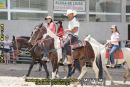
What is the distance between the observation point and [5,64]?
871 inches

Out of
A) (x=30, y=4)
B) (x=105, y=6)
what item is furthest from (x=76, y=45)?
(x=105, y=6)

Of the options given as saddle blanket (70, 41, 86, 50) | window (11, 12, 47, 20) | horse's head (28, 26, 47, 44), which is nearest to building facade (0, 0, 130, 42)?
window (11, 12, 47, 20)

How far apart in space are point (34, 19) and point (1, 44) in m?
2.76

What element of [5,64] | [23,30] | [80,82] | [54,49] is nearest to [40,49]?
[54,49]

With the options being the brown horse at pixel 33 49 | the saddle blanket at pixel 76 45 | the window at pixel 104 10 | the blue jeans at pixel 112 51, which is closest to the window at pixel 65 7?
the window at pixel 104 10

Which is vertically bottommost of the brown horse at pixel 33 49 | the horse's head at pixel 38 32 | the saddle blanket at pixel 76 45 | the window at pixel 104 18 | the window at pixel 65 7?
the brown horse at pixel 33 49

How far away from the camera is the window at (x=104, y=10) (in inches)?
990

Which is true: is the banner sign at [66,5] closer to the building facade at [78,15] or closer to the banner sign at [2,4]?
the building facade at [78,15]

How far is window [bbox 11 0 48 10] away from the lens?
24297mm

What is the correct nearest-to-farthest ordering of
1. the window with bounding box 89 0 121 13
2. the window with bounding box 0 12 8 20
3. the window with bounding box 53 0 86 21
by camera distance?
→ the window with bounding box 0 12 8 20 → the window with bounding box 53 0 86 21 → the window with bounding box 89 0 121 13

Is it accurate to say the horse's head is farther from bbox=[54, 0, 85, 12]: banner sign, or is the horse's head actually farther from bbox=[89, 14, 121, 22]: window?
bbox=[89, 14, 121, 22]: window

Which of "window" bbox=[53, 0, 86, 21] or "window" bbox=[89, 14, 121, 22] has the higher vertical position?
"window" bbox=[53, 0, 86, 21]

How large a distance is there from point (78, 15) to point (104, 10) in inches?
65.3

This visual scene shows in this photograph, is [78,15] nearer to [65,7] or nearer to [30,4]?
[65,7]
